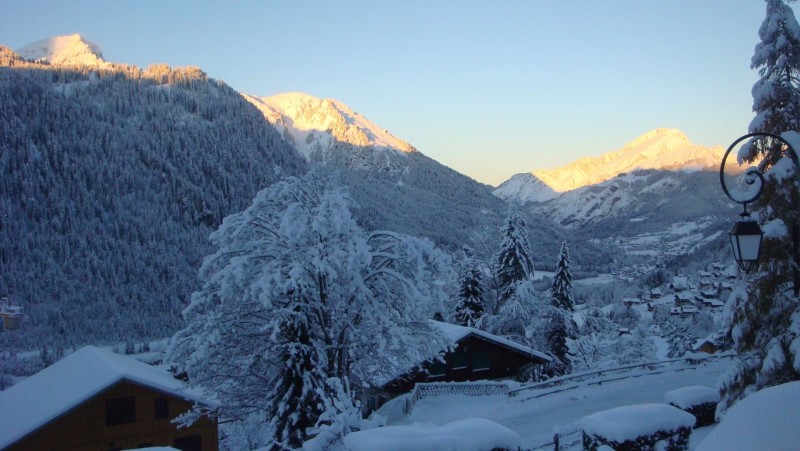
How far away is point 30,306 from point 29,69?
105 m

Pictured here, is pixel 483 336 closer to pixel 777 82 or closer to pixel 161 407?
pixel 161 407

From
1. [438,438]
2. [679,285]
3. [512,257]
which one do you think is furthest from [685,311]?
[438,438]

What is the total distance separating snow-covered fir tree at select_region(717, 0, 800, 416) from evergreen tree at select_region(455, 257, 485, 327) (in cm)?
2701

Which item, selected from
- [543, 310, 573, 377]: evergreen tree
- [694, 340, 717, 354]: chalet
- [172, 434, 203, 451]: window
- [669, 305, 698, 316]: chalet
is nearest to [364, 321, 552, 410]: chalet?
[543, 310, 573, 377]: evergreen tree

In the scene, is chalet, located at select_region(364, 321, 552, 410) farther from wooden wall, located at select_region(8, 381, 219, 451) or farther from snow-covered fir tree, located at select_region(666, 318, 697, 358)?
snow-covered fir tree, located at select_region(666, 318, 697, 358)

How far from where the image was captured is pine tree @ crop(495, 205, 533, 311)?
127ft

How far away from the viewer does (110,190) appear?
150 meters

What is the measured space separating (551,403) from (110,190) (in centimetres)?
15102

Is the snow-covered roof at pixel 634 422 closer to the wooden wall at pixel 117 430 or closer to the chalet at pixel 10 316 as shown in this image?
the wooden wall at pixel 117 430

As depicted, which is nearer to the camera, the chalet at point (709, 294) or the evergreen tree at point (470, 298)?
the evergreen tree at point (470, 298)

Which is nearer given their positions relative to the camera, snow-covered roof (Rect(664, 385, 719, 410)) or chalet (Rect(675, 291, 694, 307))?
snow-covered roof (Rect(664, 385, 719, 410))

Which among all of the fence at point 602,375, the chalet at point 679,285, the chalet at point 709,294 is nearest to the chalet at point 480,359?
the fence at point 602,375

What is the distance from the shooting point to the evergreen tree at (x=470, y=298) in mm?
40344

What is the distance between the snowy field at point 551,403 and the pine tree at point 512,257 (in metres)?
13.2
